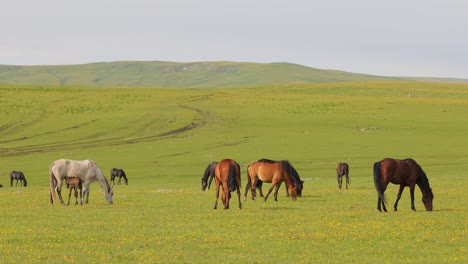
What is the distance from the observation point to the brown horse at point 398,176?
80.4ft

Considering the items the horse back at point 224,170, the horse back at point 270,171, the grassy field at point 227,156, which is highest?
the horse back at point 224,170

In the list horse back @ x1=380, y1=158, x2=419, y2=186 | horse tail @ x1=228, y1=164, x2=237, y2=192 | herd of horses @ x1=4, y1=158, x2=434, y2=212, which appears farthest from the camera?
horse tail @ x1=228, y1=164, x2=237, y2=192

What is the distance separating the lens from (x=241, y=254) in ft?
54.0

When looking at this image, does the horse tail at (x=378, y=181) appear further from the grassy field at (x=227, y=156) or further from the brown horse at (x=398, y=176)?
the grassy field at (x=227, y=156)

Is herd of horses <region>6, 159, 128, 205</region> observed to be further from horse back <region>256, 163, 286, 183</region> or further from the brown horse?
the brown horse

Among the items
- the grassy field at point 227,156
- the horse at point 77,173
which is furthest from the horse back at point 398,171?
the horse at point 77,173

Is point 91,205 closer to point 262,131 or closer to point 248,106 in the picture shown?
point 262,131

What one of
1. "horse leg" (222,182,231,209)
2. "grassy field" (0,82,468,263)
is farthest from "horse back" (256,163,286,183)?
"horse leg" (222,182,231,209)

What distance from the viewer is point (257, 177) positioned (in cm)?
3072

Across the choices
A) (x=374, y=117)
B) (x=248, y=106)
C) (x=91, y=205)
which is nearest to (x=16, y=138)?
(x=248, y=106)

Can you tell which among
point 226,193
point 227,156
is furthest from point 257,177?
point 227,156

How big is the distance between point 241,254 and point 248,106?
79369mm

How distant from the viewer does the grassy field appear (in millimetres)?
17469

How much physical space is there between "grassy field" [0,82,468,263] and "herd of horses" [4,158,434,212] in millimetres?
702
